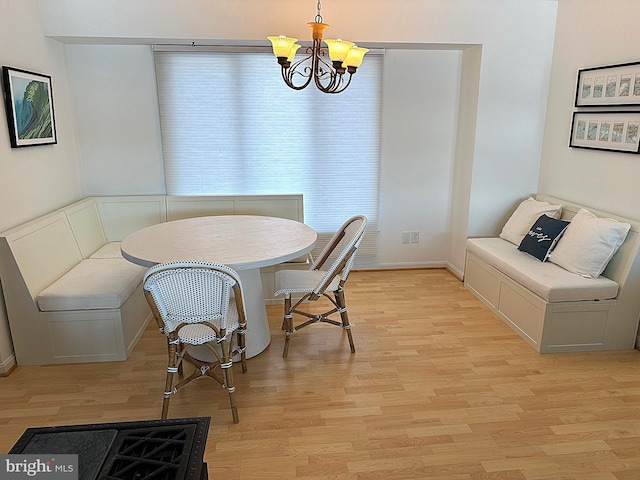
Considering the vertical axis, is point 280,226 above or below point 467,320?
above

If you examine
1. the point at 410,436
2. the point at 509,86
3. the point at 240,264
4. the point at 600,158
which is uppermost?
the point at 509,86

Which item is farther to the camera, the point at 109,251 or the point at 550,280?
the point at 109,251

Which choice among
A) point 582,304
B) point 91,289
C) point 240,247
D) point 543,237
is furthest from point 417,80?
point 91,289

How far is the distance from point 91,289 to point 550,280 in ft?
9.93

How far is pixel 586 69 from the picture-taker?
3.60 m

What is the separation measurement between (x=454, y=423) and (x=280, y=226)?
1726 millimetres

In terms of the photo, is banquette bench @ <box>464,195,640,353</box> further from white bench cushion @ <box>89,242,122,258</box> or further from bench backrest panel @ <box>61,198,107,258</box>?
bench backrest panel @ <box>61,198,107,258</box>

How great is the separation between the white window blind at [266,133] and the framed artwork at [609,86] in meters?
1.72

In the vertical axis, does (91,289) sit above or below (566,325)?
above

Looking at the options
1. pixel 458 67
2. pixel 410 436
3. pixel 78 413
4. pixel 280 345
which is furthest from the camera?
pixel 458 67

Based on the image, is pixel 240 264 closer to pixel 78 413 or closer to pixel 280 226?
pixel 280 226

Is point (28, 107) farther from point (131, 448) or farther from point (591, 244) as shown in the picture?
point (591, 244)

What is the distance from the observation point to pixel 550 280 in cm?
310

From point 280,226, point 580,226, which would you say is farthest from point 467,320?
point 280,226
